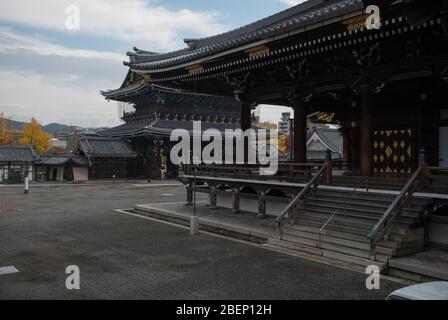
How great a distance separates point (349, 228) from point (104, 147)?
134ft

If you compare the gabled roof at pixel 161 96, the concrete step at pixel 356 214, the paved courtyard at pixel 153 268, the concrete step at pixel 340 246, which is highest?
the gabled roof at pixel 161 96

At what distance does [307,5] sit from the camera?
1784 cm

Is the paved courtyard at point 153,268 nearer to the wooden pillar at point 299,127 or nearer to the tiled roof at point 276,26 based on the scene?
the wooden pillar at point 299,127

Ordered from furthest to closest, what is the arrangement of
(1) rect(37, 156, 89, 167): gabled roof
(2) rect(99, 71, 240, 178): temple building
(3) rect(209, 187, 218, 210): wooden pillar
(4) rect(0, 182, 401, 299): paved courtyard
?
(2) rect(99, 71, 240, 178): temple building → (1) rect(37, 156, 89, 167): gabled roof → (3) rect(209, 187, 218, 210): wooden pillar → (4) rect(0, 182, 401, 299): paved courtyard

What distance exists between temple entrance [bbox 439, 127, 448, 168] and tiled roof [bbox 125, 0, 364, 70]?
6.38 m

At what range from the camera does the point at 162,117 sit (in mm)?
47469

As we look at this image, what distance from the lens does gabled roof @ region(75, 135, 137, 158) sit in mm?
46062

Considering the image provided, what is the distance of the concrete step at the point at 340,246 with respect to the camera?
9722 millimetres

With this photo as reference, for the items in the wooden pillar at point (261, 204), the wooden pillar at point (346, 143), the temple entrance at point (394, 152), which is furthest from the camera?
the wooden pillar at point (346, 143)

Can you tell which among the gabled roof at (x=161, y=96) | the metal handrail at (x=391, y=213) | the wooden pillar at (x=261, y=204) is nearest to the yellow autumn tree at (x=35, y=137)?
the gabled roof at (x=161, y=96)

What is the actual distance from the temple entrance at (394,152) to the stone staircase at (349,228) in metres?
4.71

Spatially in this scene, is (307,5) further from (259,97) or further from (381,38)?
(381,38)

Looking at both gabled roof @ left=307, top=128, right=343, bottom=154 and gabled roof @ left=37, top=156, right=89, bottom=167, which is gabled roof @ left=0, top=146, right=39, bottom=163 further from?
gabled roof @ left=307, top=128, right=343, bottom=154

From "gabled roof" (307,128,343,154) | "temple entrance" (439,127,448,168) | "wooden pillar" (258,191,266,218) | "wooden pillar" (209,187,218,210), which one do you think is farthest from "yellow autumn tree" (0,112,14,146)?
"temple entrance" (439,127,448,168)
